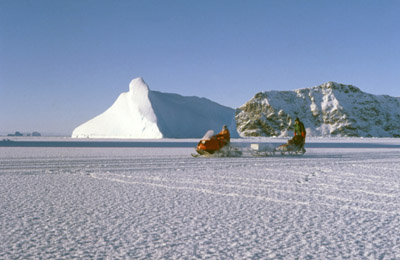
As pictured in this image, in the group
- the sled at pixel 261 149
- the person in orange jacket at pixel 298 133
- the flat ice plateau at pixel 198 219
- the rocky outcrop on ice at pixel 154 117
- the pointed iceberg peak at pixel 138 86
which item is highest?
the pointed iceberg peak at pixel 138 86

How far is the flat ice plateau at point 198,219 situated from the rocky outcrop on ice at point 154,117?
35.2 meters

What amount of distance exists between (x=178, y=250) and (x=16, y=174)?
251 inches

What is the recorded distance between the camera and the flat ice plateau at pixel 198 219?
316 cm

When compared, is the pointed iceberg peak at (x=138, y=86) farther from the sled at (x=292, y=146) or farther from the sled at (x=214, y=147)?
the sled at (x=214, y=147)

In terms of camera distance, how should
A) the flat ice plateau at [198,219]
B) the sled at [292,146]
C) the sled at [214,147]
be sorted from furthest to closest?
the sled at [292,146] < the sled at [214,147] < the flat ice plateau at [198,219]

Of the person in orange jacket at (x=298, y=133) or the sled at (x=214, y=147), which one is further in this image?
the person in orange jacket at (x=298, y=133)

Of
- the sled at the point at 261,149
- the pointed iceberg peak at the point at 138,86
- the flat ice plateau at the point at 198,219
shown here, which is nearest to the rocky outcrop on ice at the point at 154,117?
the pointed iceberg peak at the point at 138,86

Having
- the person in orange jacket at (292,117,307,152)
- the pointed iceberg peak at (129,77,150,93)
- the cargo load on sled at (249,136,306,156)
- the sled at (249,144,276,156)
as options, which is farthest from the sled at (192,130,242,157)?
the pointed iceberg peak at (129,77,150,93)

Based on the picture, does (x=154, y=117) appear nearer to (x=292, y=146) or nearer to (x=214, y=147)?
(x=292, y=146)

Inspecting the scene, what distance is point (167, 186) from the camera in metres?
6.71

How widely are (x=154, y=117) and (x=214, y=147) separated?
29448mm

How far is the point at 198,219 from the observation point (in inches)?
167

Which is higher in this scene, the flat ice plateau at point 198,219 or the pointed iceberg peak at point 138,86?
the pointed iceberg peak at point 138,86

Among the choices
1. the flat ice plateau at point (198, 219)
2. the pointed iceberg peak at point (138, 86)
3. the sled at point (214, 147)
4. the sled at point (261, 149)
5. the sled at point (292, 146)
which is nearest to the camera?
the flat ice plateau at point (198, 219)
